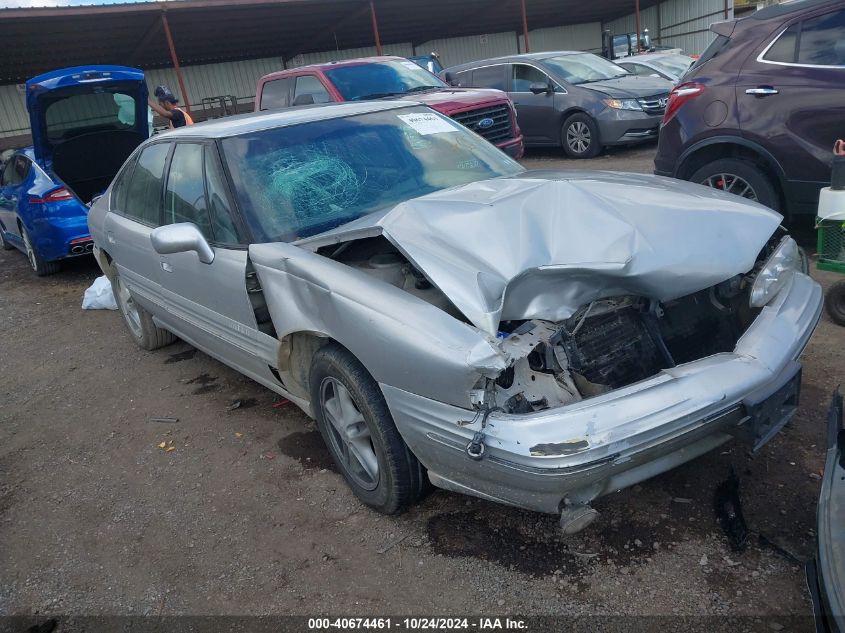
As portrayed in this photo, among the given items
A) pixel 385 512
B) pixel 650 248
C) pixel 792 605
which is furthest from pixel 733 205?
pixel 385 512

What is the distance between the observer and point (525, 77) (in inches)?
434

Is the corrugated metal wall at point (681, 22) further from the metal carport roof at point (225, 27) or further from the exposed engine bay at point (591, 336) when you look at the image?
the exposed engine bay at point (591, 336)

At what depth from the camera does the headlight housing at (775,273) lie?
2.73 metres

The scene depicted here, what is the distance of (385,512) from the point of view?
2.85 meters

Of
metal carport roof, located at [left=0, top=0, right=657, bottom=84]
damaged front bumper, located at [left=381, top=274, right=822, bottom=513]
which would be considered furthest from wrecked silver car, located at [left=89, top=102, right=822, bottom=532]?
metal carport roof, located at [left=0, top=0, right=657, bottom=84]

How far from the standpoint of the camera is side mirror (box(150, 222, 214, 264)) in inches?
123

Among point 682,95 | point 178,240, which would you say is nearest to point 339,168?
point 178,240

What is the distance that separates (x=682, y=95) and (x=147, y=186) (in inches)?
165

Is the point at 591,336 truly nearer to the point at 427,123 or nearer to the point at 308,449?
the point at 308,449

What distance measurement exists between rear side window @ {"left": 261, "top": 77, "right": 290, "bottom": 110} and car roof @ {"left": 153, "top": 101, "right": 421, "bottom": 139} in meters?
5.57

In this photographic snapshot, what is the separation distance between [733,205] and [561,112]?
807cm

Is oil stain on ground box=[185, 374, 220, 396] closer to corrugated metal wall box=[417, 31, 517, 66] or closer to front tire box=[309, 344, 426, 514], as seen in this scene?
front tire box=[309, 344, 426, 514]

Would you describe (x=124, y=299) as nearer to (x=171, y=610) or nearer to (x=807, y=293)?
(x=171, y=610)

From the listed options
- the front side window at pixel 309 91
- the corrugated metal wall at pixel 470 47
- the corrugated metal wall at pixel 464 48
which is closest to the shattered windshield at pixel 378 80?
the front side window at pixel 309 91
